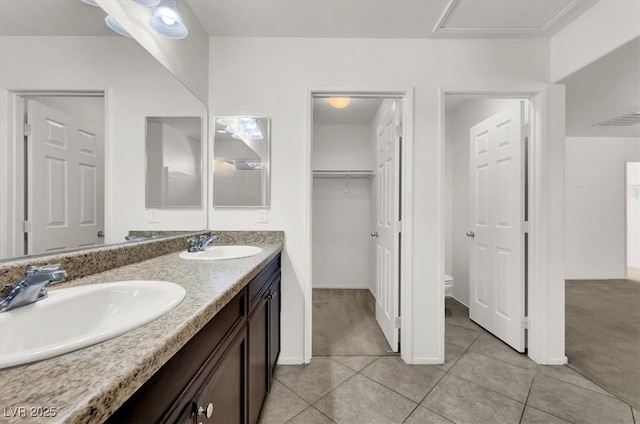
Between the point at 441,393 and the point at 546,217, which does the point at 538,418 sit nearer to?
the point at 441,393

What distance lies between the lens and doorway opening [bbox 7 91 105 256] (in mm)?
750

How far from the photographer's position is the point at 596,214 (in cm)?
401

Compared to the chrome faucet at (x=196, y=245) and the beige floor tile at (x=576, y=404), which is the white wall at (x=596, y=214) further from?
the chrome faucet at (x=196, y=245)

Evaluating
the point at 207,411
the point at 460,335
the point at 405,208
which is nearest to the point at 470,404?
the point at 460,335

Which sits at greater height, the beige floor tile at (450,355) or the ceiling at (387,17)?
the ceiling at (387,17)

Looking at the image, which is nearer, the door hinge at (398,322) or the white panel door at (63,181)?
the white panel door at (63,181)

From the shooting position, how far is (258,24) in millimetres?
1762

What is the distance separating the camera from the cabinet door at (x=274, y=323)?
1511 millimetres

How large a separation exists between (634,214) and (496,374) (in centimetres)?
641

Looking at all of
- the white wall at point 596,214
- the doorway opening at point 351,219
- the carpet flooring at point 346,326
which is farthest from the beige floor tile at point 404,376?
the white wall at point 596,214

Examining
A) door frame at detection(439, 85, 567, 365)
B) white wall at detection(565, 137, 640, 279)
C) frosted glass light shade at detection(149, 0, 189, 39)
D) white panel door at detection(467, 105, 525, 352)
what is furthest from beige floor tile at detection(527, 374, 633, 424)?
white wall at detection(565, 137, 640, 279)

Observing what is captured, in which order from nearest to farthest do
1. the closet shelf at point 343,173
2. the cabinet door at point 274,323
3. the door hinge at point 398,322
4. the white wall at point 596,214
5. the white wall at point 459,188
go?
the cabinet door at point 274,323 < the door hinge at point 398,322 < the white wall at point 459,188 < the closet shelf at point 343,173 < the white wall at point 596,214

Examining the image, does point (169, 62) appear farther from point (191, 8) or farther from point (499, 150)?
point (499, 150)

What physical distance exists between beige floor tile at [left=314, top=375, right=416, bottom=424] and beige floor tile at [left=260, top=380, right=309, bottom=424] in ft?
0.39
